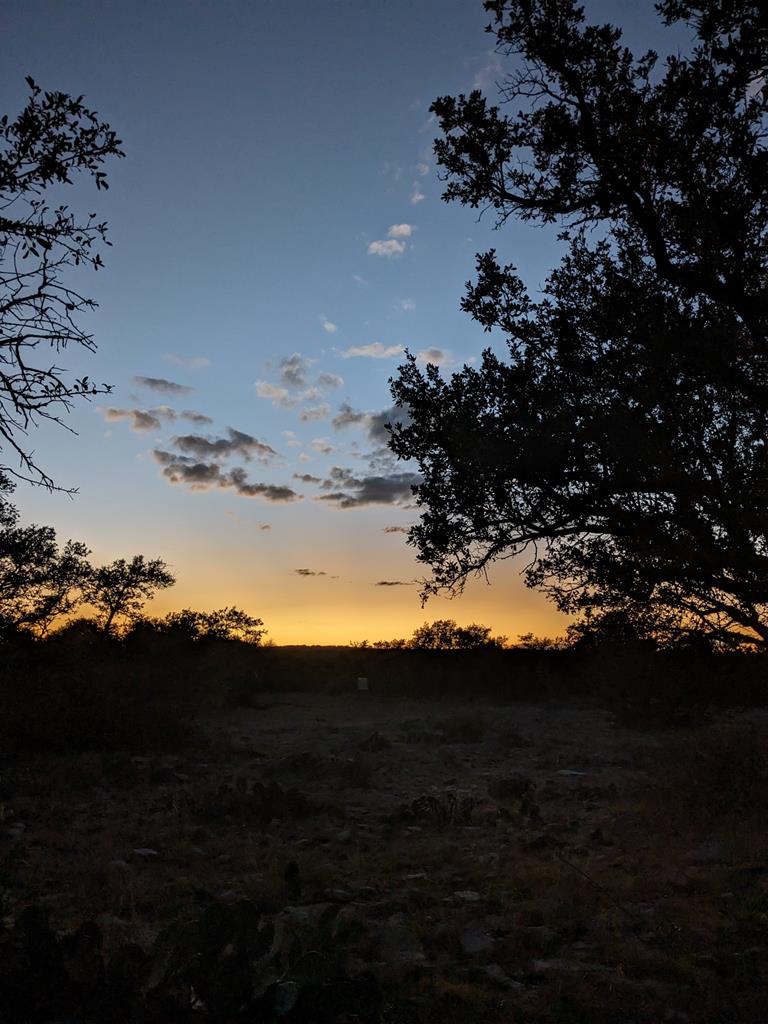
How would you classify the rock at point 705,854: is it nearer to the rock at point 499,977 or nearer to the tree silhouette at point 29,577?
the rock at point 499,977

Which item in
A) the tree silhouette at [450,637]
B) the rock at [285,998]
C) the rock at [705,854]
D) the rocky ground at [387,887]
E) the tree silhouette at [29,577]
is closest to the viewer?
the rock at [285,998]

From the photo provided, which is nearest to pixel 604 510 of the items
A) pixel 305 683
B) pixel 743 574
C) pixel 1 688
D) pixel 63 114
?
pixel 743 574

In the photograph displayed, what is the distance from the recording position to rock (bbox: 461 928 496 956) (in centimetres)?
580

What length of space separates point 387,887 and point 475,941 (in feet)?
6.10

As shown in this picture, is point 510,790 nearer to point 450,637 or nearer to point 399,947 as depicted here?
point 399,947

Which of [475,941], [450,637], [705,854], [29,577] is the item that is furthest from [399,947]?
[450,637]

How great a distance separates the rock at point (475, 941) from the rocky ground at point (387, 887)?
0.07 feet

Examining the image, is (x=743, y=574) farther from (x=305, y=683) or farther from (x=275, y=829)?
(x=305, y=683)

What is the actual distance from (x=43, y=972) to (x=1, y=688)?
1269 cm

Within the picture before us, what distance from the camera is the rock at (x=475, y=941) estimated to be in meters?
5.80

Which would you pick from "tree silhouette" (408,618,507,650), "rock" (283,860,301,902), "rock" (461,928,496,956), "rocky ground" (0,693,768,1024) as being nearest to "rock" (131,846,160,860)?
"rocky ground" (0,693,768,1024)

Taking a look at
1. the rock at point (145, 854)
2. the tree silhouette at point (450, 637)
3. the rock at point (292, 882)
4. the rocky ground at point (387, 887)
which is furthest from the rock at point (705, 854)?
the tree silhouette at point (450, 637)

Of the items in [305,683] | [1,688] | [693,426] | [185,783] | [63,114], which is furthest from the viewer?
[305,683]

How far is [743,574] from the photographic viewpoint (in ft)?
23.4
